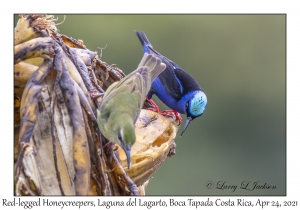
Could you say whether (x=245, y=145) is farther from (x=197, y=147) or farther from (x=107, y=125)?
(x=107, y=125)

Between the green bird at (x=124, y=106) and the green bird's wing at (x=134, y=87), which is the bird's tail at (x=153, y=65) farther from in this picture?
the green bird at (x=124, y=106)

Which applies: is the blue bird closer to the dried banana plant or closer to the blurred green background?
the dried banana plant

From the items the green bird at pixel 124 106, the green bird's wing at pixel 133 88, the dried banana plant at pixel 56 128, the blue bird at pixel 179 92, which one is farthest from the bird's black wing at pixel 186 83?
the dried banana plant at pixel 56 128

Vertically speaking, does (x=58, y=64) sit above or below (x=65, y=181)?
above

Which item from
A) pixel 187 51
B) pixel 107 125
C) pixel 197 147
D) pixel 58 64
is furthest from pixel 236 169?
pixel 58 64

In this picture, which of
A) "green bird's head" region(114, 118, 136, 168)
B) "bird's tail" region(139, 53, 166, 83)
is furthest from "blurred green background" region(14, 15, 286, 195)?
"green bird's head" region(114, 118, 136, 168)

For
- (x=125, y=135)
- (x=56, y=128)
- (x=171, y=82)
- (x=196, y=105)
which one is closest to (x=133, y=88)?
(x=125, y=135)
